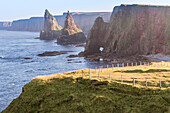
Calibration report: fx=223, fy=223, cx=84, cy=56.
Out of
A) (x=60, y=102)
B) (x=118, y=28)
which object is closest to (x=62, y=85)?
(x=60, y=102)

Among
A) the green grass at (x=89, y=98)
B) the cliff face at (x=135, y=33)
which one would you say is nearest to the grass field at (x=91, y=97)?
the green grass at (x=89, y=98)

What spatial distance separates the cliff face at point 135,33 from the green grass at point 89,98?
75.6 m

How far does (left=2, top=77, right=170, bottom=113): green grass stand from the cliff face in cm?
7562

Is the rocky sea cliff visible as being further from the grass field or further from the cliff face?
the grass field

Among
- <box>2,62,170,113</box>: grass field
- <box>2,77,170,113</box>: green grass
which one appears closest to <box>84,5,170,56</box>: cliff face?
<box>2,62,170,113</box>: grass field

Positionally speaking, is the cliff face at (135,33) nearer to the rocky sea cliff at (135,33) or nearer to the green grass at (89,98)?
the rocky sea cliff at (135,33)

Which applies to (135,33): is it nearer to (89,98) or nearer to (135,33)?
(135,33)

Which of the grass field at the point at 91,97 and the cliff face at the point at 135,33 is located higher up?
the cliff face at the point at 135,33

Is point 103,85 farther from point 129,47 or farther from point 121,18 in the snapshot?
point 121,18

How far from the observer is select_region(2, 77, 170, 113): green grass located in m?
25.5

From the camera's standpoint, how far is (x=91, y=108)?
84.8ft

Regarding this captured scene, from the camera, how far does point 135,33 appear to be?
113m

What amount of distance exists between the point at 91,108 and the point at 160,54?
8026cm

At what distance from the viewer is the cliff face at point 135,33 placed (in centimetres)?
10588
